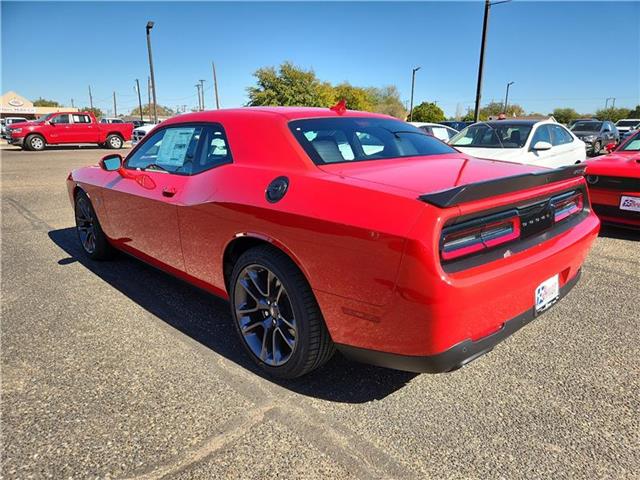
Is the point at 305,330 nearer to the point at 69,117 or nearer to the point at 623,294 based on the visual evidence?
the point at 623,294

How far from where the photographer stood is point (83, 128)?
2239cm

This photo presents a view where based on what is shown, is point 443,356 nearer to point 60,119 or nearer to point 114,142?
point 60,119

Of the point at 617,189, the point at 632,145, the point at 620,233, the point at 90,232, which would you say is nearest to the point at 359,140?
the point at 90,232

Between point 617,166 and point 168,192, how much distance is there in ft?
16.4

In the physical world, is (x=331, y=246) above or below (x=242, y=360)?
above

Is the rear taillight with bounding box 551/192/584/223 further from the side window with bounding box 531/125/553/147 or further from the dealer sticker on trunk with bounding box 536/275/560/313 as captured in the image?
the side window with bounding box 531/125/553/147

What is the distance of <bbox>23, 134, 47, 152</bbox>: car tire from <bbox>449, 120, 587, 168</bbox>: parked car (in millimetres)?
21406

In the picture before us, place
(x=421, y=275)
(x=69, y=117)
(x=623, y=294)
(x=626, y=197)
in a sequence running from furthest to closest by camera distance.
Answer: (x=69, y=117), (x=626, y=197), (x=623, y=294), (x=421, y=275)

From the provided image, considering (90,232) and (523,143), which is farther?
(523,143)

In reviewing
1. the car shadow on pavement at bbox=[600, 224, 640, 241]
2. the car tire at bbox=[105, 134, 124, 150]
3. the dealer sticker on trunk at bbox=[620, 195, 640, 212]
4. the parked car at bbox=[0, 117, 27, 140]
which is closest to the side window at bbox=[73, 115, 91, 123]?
the car tire at bbox=[105, 134, 124, 150]

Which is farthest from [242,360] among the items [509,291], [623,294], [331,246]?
[623,294]

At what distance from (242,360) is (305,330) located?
2.29ft

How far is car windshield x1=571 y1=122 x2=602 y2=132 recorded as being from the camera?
18941 millimetres

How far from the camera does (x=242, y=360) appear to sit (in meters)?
2.76
